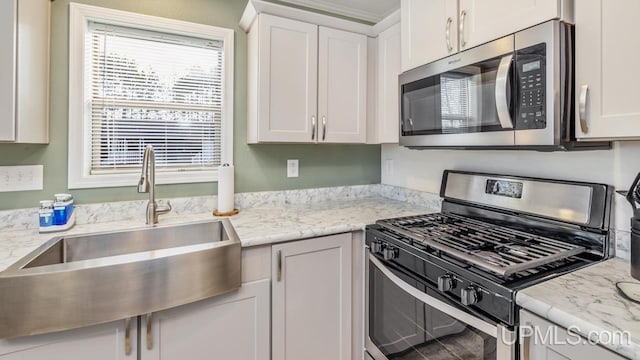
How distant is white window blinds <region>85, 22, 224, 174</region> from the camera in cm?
167

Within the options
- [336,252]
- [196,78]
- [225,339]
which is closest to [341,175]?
[336,252]

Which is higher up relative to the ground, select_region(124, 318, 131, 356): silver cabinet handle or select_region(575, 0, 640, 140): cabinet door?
select_region(575, 0, 640, 140): cabinet door

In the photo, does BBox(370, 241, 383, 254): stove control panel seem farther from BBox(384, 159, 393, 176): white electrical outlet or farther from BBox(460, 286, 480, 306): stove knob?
BBox(384, 159, 393, 176): white electrical outlet

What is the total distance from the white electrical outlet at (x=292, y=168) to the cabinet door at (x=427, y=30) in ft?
3.09

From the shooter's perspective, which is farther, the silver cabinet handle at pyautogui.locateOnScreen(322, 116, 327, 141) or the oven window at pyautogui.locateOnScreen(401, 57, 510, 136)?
the silver cabinet handle at pyautogui.locateOnScreen(322, 116, 327, 141)

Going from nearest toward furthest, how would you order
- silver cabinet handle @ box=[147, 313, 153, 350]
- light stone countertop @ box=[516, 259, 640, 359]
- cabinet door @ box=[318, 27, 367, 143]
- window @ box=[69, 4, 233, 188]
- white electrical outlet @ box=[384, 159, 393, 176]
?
1. light stone countertop @ box=[516, 259, 640, 359]
2. silver cabinet handle @ box=[147, 313, 153, 350]
3. window @ box=[69, 4, 233, 188]
4. cabinet door @ box=[318, 27, 367, 143]
5. white electrical outlet @ box=[384, 159, 393, 176]

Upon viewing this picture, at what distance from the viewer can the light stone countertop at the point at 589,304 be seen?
697 millimetres

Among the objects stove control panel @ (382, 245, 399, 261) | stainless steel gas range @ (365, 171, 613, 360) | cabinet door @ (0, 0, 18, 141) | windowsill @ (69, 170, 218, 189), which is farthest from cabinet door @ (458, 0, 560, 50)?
cabinet door @ (0, 0, 18, 141)

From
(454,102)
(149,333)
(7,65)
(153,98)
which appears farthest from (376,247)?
(7,65)

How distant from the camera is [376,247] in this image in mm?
1480

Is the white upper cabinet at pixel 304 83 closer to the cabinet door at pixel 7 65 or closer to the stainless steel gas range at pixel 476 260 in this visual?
the stainless steel gas range at pixel 476 260

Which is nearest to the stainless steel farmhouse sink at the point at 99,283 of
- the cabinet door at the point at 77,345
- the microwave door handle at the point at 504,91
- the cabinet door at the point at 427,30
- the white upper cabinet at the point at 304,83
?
the cabinet door at the point at 77,345

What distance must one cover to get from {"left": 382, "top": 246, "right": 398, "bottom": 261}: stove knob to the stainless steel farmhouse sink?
0.65 meters

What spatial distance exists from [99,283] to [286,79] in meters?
1.32
